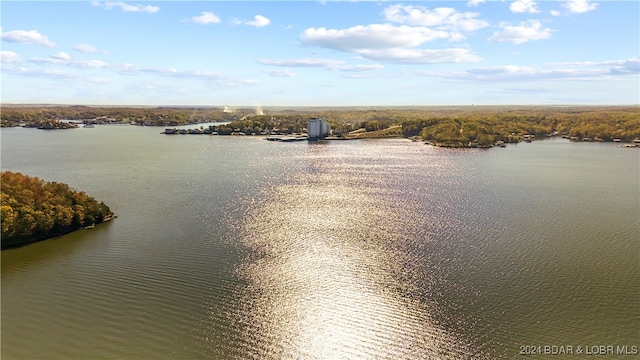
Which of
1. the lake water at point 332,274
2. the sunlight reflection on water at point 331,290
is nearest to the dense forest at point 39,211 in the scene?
the lake water at point 332,274

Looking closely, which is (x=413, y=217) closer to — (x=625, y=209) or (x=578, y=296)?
(x=578, y=296)

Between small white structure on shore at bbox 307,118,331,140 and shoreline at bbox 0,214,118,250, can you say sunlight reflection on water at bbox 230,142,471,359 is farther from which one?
small white structure on shore at bbox 307,118,331,140

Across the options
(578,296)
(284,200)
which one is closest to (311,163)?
(284,200)

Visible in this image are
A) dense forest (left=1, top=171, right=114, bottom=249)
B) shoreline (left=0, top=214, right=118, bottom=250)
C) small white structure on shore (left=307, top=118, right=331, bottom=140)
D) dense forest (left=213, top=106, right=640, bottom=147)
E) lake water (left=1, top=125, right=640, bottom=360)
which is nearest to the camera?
lake water (left=1, top=125, right=640, bottom=360)

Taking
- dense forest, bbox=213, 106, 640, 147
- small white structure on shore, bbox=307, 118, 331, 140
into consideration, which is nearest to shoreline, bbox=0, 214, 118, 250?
dense forest, bbox=213, 106, 640, 147

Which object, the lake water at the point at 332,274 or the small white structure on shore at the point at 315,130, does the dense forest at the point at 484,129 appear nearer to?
the small white structure on shore at the point at 315,130

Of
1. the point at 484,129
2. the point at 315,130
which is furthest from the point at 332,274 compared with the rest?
the point at 484,129
